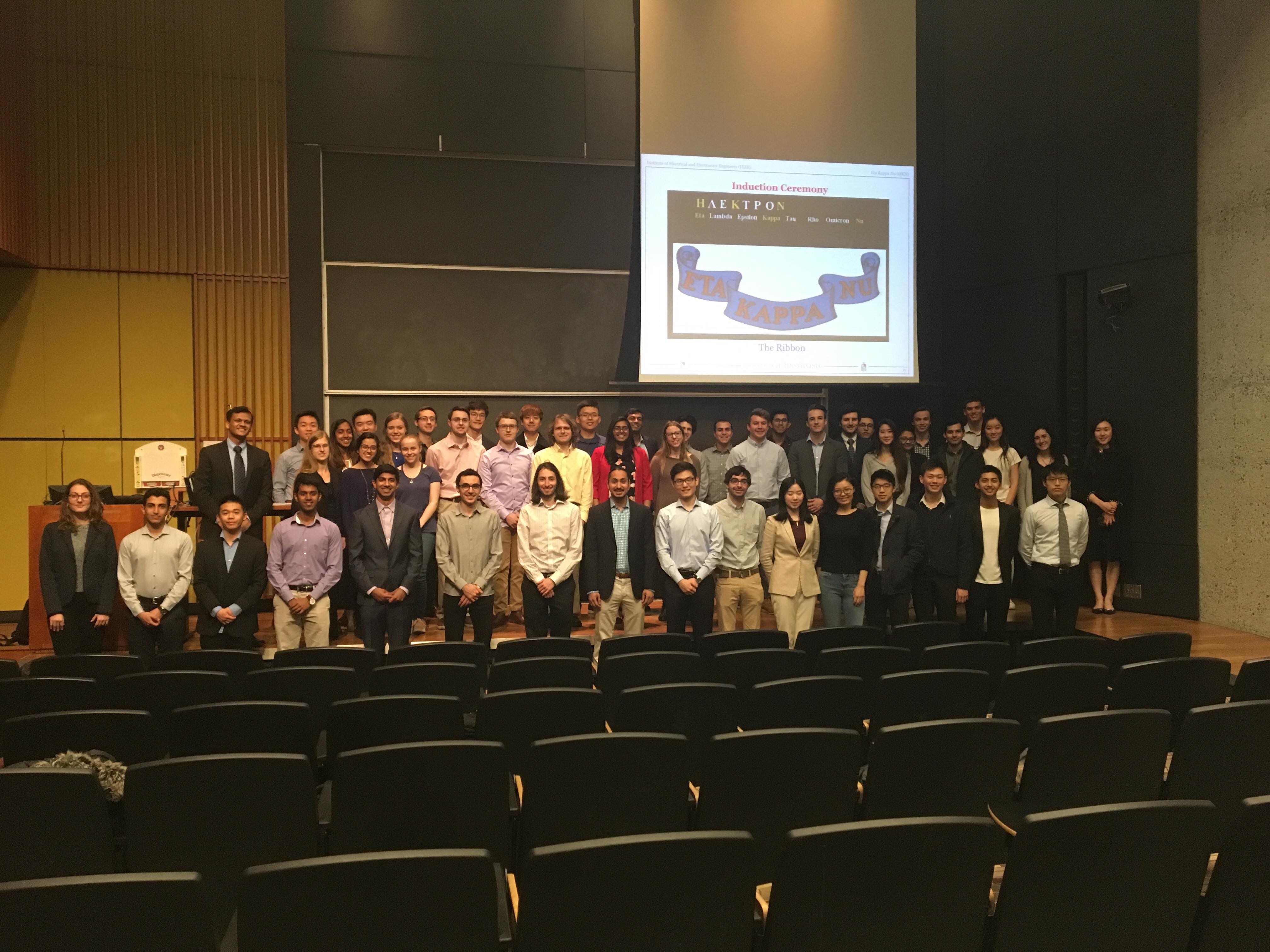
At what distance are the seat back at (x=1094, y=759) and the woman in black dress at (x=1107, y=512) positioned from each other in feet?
19.8

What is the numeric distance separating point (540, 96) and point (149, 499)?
19.4 ft

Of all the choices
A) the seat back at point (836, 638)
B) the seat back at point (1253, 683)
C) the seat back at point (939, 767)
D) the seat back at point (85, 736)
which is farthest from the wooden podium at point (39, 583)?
the seat back at point (1253, 683)

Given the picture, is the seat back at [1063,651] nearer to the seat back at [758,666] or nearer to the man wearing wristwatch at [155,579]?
the seat back at [758,666]

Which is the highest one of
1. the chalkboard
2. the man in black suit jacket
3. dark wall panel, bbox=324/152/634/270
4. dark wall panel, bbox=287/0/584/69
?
dark wall panel, bbox=287/0/584/69

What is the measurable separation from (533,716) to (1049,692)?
6.61ft

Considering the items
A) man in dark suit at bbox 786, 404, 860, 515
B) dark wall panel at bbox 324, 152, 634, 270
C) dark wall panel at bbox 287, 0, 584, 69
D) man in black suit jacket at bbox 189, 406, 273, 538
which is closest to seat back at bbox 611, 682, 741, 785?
man in black suit jacket at bbox 189, 406, 273, 538

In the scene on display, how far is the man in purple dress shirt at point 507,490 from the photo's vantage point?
730 cm

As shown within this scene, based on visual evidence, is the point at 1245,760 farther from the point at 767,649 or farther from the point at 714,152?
the point at 714,152

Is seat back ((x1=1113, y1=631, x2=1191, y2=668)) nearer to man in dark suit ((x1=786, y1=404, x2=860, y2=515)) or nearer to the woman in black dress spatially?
man in dark suit ((x1=786, y1=404, x2=860, y2=515))

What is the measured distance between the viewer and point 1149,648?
463cm

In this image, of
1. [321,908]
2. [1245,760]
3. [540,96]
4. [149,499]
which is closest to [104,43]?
[540,96]

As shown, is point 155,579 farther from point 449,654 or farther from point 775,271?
point 775,271

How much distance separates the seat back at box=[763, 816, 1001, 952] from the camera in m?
1.81

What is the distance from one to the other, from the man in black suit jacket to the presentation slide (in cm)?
322
